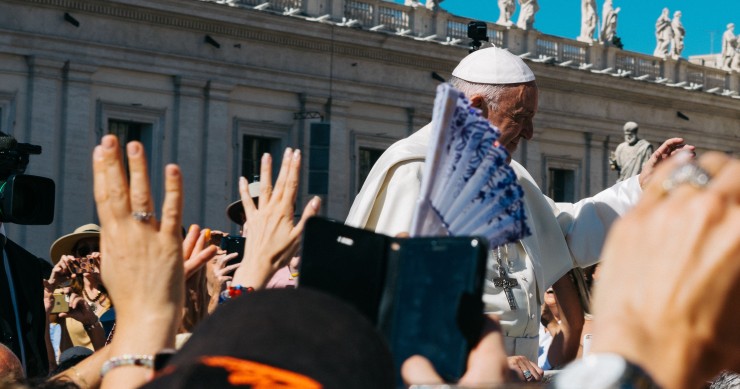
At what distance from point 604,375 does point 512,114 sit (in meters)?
2.73

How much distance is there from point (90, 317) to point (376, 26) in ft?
84.3

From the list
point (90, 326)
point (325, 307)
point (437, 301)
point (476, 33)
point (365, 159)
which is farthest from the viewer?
point (365, 159)

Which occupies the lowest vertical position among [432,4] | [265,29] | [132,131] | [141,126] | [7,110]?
[132,131]

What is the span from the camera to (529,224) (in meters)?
3.49

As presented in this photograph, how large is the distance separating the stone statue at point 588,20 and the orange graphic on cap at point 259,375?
1441 inches

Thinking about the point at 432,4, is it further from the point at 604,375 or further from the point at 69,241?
the point at 604,375

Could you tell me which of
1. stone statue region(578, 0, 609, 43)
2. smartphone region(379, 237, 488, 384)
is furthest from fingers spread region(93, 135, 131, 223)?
stone statue region(578, 0, 609, 43)

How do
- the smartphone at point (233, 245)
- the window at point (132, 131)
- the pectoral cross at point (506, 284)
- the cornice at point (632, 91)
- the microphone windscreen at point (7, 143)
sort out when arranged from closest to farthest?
the pectoral cross at point (506, 284), the microphone windscreen at point (7, 143), the smartphone at point (233, 245), the window at point (132, 131), the cornice at point (632, 91)

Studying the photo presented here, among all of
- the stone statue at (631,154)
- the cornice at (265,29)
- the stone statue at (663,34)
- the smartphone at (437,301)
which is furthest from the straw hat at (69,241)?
the stone statue at (663,34)

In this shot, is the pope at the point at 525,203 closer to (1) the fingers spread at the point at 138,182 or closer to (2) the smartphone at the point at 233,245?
(2) the smartphone at the point at 233,245

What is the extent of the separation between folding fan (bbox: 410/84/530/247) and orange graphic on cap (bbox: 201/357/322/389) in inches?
33.7

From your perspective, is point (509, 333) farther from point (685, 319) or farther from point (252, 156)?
point (252, 156)

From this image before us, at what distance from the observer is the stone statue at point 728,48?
1650 inches

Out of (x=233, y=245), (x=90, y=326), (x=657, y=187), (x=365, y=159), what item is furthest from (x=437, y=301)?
(x=365, y=159)
